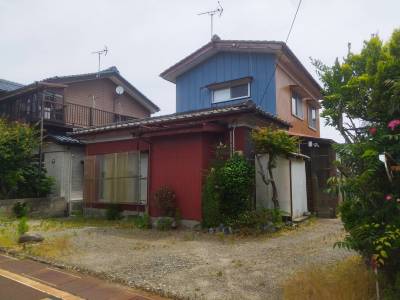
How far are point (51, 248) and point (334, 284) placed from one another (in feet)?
19.4

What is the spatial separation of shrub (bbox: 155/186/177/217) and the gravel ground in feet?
2.93

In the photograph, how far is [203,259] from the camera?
248 inches

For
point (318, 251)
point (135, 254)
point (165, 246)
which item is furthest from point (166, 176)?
point (318, 251)

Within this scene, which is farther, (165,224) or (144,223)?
(144,223)

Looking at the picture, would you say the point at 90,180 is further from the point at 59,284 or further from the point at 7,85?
the point at 7,85

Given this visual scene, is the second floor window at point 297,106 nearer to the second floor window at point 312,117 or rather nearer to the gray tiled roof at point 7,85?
the second floor window at point 312,117

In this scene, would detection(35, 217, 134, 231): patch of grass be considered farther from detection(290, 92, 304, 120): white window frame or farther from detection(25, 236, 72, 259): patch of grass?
detection(290, 92, 304, 120): white window frame

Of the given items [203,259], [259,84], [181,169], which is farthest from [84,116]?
[203,259]

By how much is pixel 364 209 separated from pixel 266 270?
6.95 ft

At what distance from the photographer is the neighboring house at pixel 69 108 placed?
1577 centimetres

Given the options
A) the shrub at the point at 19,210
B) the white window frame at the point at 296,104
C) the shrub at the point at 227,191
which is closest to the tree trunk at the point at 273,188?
the shrub at the point at 227,191

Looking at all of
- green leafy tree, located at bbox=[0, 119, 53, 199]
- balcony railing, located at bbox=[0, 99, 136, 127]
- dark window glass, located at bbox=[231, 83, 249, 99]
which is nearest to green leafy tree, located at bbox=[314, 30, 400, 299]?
dark window glass, located at bbox=[231, 83, 249, 99]

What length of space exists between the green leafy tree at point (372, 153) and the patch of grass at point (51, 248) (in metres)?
5.60

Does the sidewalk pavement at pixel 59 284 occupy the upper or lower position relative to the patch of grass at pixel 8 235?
lower
